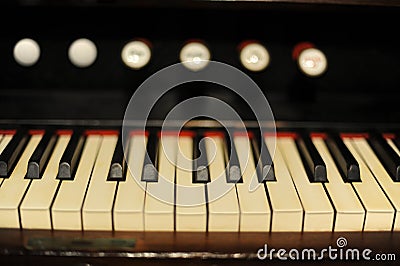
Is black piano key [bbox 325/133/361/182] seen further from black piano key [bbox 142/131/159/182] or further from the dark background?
black piano key [bbox 142/131/159/182]

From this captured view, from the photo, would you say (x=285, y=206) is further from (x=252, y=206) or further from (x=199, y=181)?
(x=199, y=181)

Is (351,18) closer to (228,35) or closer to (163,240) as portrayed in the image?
(228,35)

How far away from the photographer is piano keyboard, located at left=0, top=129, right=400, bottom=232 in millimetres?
1145

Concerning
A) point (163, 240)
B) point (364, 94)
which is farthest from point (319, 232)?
point (364, 94)

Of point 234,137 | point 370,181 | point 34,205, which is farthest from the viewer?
point 234,137

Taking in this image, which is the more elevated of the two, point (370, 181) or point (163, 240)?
point (370, 181)

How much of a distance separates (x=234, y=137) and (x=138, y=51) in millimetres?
292

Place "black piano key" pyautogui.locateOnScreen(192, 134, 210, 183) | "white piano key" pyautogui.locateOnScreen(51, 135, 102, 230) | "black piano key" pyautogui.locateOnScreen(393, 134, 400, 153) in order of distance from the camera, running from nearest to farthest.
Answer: "white piano key" pyautogui.locateOnScreen(51, 135, 102, 230) → "black piano key" pyautogui.locateOnScreen(192, 134, 210, 183) → "black piano key" pyautogui.locateOnScreen(393, 134, 400, 153)

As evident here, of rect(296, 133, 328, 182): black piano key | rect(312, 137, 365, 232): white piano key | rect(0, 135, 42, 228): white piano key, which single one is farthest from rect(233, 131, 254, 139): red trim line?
rect(0, 135, 42, 228): white piano key

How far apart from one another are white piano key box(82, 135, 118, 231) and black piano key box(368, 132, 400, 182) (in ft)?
1.88

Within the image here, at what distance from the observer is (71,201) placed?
115cm

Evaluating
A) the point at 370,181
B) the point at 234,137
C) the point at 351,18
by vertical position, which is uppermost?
the point at 351,18

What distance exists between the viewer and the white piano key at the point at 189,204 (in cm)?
114

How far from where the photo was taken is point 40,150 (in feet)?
4.27
